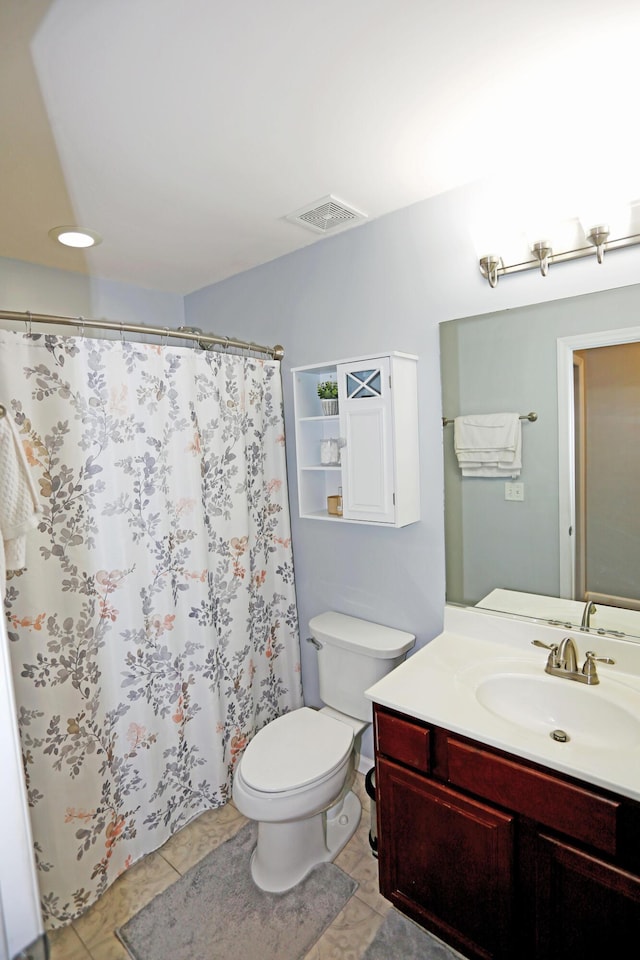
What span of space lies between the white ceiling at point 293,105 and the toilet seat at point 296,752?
6.44ft

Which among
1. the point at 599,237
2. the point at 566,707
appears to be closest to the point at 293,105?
the point at 599,237

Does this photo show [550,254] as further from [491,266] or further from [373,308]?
[373,308]

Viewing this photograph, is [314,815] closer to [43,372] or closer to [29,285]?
[43,372]

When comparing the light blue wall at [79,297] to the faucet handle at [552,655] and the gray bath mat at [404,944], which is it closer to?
the faucet handle at [552,655]

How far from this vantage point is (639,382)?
1438mm

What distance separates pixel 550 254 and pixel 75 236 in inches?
69.5

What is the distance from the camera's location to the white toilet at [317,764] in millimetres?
1657

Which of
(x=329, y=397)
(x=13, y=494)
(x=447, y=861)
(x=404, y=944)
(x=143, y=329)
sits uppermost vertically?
(x=143, y=329)

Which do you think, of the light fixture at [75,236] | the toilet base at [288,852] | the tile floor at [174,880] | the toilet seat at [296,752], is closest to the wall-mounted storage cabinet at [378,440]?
the toilet seat at [296,752]

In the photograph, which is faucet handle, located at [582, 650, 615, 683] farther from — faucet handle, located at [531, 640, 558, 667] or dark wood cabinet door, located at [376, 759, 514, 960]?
dark wood cabinet door, located at [376, 759, 514, 960]

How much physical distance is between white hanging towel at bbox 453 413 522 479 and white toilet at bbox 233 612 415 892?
750 millimetres

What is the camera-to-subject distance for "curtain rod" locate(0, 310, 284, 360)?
1.59m

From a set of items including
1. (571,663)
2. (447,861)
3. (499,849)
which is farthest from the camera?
(571,663)

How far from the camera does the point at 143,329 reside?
6.30 ft
